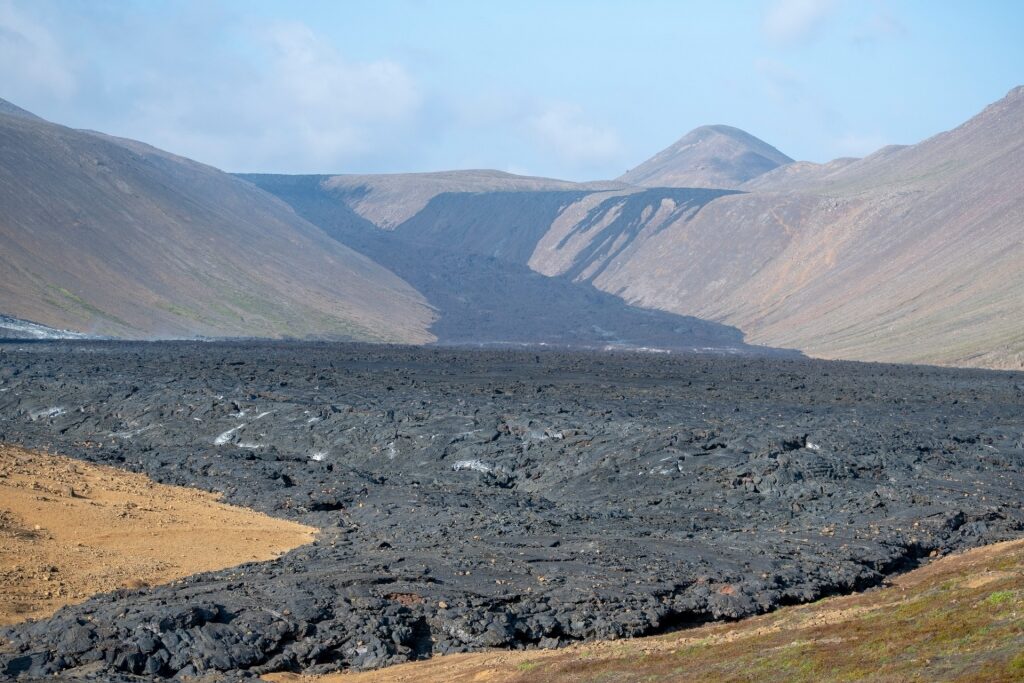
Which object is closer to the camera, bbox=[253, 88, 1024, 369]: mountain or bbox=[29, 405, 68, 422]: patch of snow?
bbox=[29, 405, 68, 422]: patch of snow

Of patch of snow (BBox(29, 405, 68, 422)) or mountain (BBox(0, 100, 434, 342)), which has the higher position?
mountain (BBox(0, 100, 434, 342))

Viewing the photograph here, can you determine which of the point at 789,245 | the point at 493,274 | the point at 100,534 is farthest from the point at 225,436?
the point at 493,274

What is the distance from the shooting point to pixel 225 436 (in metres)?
35.8

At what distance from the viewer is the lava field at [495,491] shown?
671 inches

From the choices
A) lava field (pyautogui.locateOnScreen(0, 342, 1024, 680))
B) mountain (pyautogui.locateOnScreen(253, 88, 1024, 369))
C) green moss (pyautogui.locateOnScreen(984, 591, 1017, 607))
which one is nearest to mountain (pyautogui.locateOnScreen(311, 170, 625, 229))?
mountain (pyautogui.locateOnScreen(253, 88, 1024, 369))

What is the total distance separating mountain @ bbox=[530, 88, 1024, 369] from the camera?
8700 centimetres

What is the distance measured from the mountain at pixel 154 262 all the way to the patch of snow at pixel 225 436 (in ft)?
142

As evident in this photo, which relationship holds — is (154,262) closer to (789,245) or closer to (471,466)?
(789,245)

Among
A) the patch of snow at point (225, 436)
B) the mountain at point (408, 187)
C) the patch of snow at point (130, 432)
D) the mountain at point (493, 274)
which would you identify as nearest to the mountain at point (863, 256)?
the mountain at point (493, 274)

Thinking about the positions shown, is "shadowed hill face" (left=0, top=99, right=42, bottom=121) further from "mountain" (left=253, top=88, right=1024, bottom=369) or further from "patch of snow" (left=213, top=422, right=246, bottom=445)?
A: "patch of snow" (left=213, top=422, right=246, bottom=445)

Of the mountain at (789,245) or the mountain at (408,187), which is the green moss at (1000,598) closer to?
the mountain at (789,245)

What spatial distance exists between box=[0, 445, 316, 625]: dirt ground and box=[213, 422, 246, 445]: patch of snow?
6.60 m

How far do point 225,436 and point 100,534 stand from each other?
13151mm

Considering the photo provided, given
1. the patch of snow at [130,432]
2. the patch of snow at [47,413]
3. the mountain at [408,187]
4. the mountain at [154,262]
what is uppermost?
the mountain at [408,187]
